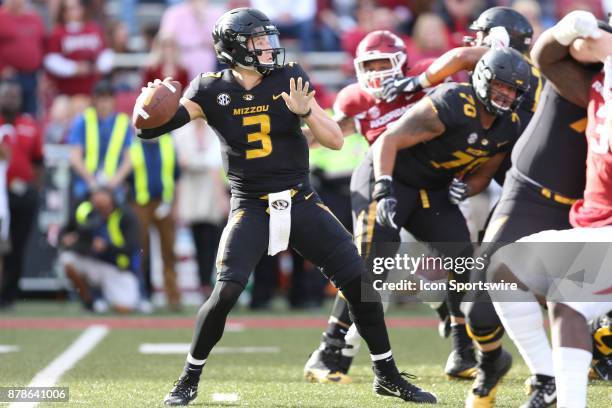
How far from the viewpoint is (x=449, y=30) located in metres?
13.5

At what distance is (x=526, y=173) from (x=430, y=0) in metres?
8.41

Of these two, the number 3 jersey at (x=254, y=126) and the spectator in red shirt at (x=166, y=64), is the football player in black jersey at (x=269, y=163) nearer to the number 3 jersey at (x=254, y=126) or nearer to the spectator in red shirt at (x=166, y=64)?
the number 3 jersey at (x=254, y=126)

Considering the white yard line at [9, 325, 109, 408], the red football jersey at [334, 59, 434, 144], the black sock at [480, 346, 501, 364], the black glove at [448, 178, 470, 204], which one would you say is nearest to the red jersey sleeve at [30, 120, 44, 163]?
the white yard line at [9, 325, 109, 408]

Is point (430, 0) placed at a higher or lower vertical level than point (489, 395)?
higher

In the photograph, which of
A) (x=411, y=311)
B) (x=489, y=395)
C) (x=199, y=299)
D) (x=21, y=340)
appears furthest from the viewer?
(x=199, y=299)

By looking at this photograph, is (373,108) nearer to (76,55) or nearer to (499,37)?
(499,37)

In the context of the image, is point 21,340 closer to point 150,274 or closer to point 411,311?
point 150,274

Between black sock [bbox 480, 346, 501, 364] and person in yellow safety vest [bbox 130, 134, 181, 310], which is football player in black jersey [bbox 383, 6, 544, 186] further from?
person in yellow safety vest [bbox 130, 134, 181, 310]

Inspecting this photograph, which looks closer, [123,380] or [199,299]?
A: [123,380]

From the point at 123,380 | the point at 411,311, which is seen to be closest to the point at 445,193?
the point at 123,380

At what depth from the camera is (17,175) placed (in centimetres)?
1142

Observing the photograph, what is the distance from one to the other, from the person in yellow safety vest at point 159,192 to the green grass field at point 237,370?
1.96 meters

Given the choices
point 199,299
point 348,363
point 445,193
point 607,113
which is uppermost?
point 607,113

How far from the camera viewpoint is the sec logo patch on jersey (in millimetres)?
5863
